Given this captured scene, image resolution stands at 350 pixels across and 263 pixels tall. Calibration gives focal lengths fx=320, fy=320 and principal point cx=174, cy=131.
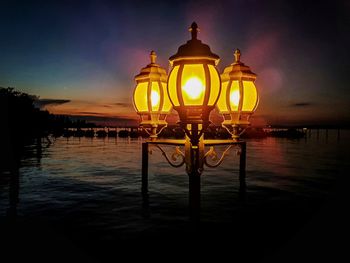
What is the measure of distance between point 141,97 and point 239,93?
48.1 inches

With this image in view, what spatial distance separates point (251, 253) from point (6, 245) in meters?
6.37

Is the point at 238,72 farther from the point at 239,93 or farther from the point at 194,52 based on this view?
the point at 194,52

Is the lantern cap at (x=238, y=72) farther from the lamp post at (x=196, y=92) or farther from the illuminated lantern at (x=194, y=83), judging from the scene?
the illuminated lantern at (x=194, y=83)

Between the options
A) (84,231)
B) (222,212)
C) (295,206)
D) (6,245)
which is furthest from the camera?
(295,206)

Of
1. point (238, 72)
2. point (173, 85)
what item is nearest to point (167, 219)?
point (238, 72)

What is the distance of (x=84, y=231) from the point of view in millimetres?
10633

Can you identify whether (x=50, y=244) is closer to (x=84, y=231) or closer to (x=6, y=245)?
(x=6, y=245)

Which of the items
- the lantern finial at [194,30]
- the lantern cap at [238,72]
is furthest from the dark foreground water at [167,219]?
the lantern finial at [194,30]

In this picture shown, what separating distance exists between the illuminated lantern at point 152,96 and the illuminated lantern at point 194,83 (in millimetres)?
833

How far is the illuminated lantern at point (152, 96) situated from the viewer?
3908 mm

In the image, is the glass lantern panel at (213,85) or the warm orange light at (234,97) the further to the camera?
the warm orange light at (234,97)

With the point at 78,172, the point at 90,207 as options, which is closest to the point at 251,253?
the point at 90,207

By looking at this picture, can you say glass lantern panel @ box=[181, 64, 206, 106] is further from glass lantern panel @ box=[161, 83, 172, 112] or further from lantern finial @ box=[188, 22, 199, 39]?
glass lantern panel @ box=[161, 83, 172, 112]

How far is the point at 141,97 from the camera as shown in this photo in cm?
406
